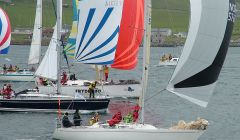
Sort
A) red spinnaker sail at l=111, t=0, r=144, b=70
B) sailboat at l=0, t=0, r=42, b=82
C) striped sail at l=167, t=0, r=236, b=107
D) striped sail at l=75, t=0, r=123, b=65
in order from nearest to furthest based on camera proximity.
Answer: striped sail at l=167, t=0, r=236, b=107 → striped sail at l=75, t=0, r=123, b=65 → red spinnaker sail at l=111, t=0, r=144, b=70 → sailboat at l=0, t=0, r=42, b=82

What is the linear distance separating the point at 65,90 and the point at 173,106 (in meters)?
8.55

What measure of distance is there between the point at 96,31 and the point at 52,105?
5832 millimetres

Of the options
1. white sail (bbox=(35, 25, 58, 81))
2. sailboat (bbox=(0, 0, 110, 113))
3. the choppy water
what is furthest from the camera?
white sail (bbox=(35, 25, 58, 81))

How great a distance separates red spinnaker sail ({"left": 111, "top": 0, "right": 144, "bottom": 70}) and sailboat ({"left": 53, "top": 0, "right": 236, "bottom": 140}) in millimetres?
14573

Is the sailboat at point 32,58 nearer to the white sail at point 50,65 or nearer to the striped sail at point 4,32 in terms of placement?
the striped sail at point 4,32

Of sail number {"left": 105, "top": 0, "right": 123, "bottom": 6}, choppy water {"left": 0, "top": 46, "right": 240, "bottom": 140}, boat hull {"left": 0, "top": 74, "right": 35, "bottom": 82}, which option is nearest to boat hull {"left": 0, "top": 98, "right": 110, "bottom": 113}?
A: choppy water {"left": 0, "top": 46, "right": 240, "bottom": 140}

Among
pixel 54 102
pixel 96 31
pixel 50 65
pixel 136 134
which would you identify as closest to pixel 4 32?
pixel 50 65

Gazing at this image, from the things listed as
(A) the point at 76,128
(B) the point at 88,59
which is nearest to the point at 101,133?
(A) the point at 76,128

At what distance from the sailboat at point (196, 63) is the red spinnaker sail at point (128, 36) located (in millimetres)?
14573

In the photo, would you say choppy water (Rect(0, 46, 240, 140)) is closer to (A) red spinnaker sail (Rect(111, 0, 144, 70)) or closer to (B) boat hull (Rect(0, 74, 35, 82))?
(B) boat hull (Rect(0, 74, 35, 82))

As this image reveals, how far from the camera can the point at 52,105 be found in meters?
52.6

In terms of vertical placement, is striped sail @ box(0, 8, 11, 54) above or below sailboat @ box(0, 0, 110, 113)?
above

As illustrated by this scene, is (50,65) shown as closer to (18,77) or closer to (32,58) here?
(32,58)

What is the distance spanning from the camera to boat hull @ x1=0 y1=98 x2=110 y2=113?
2050 inches
